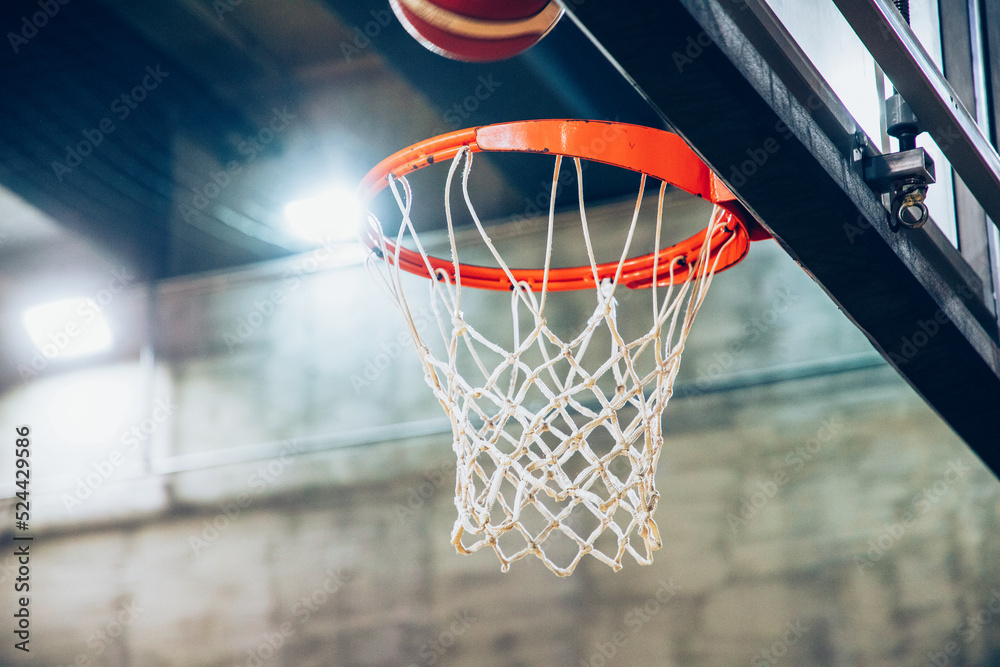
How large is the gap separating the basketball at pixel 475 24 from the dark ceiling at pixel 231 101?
1.72 metres

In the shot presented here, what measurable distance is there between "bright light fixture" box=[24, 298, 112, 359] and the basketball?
410 cm

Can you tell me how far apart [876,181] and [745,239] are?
515mm

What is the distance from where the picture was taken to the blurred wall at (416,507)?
12.2ft

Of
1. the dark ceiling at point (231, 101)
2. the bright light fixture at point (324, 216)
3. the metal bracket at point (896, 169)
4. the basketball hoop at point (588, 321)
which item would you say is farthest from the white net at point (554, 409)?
the bright light fixture at point (324, 216)

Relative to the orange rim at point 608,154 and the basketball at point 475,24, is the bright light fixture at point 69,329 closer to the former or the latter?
the orange rim at point 608,154

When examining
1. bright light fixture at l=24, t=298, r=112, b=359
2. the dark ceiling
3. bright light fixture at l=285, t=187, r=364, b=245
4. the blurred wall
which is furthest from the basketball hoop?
bright light fixture at l=24, t=298, r=112, b=359

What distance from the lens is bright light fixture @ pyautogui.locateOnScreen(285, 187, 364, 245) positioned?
4637 millimetres

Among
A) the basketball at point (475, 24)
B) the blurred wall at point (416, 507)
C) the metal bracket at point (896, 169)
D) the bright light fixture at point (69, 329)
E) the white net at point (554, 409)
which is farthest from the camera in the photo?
the bright light fixture at point (69, 329)

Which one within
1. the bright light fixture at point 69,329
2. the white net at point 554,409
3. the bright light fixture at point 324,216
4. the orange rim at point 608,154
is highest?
the bright light fixture at point 324,216

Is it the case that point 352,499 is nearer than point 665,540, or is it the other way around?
point 665,540

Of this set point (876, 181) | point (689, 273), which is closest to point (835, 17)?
point (876, 181)

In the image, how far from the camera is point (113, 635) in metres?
4.67

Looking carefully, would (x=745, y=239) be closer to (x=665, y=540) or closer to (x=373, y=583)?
(x=665, y=540)

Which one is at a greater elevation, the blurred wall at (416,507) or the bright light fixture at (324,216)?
the bright light fixture at (324,216)
